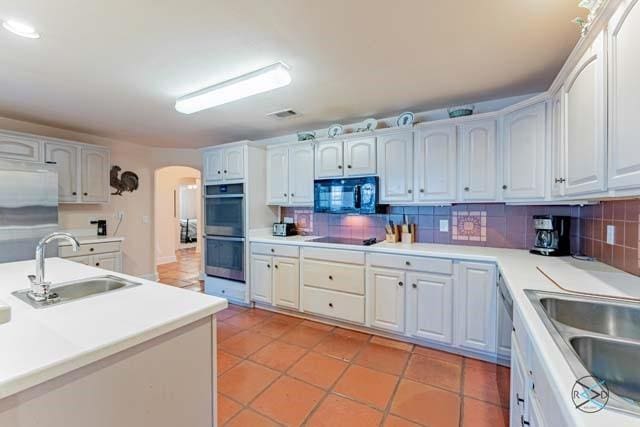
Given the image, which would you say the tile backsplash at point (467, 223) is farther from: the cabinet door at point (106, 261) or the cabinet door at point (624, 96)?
the cabinet door at point (106, 261)

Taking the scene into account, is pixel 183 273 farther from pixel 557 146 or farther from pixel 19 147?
pixel 557 146

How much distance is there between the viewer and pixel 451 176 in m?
2.75

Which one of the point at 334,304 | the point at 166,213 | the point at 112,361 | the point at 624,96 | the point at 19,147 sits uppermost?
the point at 19,147

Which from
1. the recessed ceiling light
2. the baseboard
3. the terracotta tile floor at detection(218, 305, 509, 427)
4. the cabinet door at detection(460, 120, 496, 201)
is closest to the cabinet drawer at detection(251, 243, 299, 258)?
the terracotta tile floor at detection(218, 305, 509, 427)

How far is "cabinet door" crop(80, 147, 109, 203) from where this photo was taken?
3.86m

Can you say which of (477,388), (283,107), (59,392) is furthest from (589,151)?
(283,107)

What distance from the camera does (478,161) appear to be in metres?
2.63

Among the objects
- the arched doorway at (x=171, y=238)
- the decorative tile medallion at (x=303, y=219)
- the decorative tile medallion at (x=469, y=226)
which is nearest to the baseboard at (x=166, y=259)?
the arched doorway at (x=171, y=238)

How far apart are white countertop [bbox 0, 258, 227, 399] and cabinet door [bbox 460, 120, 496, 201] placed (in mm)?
2362

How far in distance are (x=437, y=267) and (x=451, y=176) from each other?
879 millimetres

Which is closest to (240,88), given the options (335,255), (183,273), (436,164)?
(335,255)

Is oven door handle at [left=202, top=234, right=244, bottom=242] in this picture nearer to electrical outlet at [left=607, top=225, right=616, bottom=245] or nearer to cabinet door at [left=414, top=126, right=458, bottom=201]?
cabinet door at [left=414, top=126, right=458, bottom=201]

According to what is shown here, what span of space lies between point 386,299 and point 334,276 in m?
0.59

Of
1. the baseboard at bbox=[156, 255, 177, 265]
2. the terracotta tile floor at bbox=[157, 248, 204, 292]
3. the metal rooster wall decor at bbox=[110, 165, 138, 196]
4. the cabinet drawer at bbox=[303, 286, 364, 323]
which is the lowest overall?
the terracotta tile floor at bbox=[157, 248, 204, 292]
